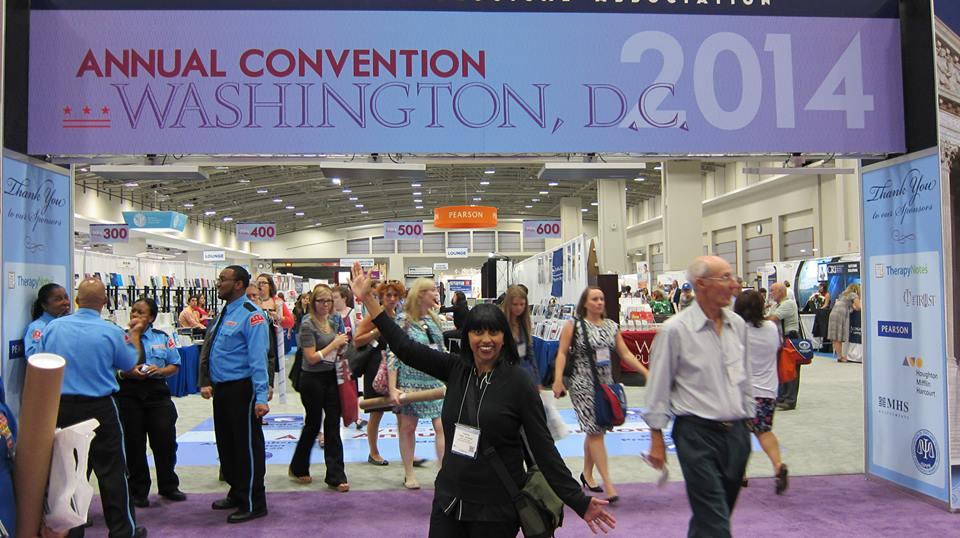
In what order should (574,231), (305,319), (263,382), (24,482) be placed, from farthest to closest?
1. (574,231)
2. (305,319)
3. (263,382)
4. (24,482)

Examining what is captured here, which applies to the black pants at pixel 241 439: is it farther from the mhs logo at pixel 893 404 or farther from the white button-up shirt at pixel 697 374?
the mhs logo at pixel 893 404

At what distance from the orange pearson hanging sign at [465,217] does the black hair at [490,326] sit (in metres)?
17.7

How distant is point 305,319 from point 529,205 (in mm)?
33280

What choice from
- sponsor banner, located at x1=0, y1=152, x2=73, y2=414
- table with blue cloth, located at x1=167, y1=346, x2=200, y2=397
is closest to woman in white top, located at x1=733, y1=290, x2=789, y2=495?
sponsor banner, located at x1=0, y1=152, x2=73, y2=414

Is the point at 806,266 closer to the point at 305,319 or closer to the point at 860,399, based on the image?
the point at 860,399

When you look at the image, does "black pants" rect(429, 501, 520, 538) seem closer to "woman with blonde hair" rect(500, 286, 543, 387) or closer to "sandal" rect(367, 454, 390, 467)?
"woman with blonde hair" rect(500, 286, 543, 387)

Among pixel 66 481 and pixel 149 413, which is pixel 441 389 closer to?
pixel 66 481

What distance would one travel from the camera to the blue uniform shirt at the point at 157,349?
4410mm

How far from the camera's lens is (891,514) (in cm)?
409

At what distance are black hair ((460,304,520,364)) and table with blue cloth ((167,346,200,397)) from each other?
25.5 feet

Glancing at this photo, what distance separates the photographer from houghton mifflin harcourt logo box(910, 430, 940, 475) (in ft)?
13.9

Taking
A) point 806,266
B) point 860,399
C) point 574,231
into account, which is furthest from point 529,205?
point 860,399

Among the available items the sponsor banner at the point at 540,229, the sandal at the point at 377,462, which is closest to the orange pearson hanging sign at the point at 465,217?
the sponsor banner at the point at 540,229

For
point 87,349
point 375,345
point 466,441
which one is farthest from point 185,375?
point 466,441
